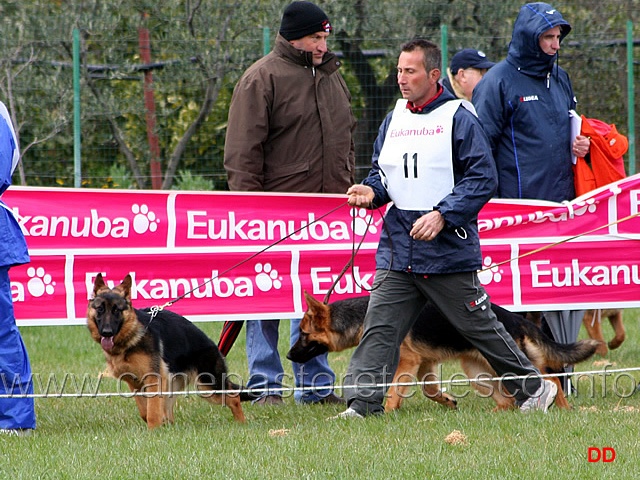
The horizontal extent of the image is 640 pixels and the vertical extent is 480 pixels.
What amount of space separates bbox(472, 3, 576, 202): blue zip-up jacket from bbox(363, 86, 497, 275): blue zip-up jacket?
122cm

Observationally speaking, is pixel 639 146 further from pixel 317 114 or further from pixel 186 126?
pixel 317 114

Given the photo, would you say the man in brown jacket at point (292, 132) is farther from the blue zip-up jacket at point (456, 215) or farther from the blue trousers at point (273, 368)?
Result: the blue zip-up jacket at point (456, 215)

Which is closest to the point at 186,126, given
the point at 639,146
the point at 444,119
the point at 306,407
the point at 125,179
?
the point at 125,179

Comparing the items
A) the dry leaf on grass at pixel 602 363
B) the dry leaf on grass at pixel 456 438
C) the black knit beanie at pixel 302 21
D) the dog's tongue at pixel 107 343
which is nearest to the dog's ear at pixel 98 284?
the dog's tongue at pixel 107 343

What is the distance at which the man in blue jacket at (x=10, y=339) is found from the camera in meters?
5.93

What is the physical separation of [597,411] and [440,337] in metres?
1.09

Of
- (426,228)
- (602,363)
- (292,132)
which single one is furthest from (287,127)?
(602,363)

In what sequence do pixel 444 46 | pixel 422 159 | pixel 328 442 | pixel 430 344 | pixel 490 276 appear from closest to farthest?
pixel 328 442
pixel 422 159
pixel 430 344
pixel 490 276
pixel 444 46

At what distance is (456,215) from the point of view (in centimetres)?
557

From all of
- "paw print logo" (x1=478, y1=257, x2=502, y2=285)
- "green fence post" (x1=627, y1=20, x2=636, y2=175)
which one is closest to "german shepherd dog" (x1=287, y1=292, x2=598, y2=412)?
"paw print logo" (x1=478, y1=257, x2=502, y2=285)

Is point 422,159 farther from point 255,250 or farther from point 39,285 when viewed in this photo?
point 39,285

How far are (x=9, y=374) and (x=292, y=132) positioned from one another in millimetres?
2554

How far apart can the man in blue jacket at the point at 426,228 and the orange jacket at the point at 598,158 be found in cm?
159

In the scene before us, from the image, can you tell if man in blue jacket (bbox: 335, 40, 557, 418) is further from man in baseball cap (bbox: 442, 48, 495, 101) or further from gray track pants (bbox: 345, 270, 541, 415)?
man in baseball cap (bbox: 442, 48, 495, 101)
